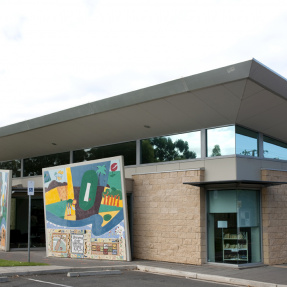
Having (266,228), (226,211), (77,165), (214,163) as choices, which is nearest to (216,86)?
(214,163)

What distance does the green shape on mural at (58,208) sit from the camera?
19.0 m

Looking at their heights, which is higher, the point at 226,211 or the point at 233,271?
the point at 226,211

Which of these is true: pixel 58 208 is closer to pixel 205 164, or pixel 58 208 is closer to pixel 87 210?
pixel 87 210

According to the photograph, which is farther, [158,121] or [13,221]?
[13,221]

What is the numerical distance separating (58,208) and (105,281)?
23.9 feet

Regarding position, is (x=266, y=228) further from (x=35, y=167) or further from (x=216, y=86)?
(x=35, y=167)

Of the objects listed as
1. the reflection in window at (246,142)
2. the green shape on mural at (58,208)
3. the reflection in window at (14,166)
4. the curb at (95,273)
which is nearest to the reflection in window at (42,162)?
the reflection in window at (14,166)

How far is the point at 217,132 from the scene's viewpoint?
16.3 metres

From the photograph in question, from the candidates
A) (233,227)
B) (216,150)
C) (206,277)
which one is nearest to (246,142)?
(216,150)

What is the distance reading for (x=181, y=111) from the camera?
631 inches

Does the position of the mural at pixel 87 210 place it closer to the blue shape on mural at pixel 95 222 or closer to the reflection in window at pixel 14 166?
the blue shape on mural at pixel 95 222

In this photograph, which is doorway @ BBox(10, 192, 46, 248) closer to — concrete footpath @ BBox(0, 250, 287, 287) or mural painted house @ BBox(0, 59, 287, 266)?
mural painted house @ BBox(0, 59, 287, 266)

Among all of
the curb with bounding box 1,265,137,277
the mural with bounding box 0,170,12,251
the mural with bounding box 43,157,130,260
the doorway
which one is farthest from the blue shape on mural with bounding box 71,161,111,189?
the doorway

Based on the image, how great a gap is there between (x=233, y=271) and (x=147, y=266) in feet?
9.40
